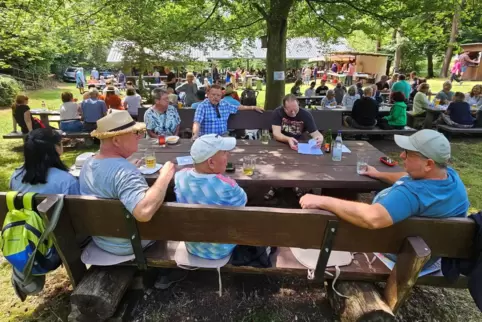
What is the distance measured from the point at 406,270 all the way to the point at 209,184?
1.30 metres

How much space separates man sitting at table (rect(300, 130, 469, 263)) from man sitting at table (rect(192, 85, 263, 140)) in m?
3.29

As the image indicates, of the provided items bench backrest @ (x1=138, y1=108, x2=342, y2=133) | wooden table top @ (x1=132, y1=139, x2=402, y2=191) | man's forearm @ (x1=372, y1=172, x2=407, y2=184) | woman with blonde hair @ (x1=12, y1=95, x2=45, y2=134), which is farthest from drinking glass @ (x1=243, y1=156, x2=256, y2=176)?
woman with blonde hair @ (x1=12, y1=95, x2=45, y2=134)

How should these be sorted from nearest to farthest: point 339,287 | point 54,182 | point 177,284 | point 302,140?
1. point 339,287
2. point 54,182
3. point 177,284
4. point 302,140

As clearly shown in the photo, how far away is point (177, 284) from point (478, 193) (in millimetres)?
4887

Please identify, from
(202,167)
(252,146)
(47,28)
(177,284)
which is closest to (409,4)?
(252,146)

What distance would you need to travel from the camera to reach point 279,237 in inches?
78.7

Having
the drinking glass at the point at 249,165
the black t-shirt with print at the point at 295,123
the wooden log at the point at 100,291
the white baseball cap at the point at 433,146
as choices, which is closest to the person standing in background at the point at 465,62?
the black t-shirt with print at the point at 295,123

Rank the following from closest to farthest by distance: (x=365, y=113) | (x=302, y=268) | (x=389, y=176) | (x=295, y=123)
→ (x=302, y=268)
(x=389, y=176)
(x=295, y=123)
(x=365, y=113)

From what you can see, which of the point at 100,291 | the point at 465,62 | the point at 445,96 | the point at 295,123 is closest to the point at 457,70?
the point at 465,62

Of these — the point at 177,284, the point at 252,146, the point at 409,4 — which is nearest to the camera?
the point at 177,284

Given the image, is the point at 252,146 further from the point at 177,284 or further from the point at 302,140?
the point at 177,284

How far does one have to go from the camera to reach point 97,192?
2186mm

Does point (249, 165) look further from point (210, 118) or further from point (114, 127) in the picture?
point (210, 118)

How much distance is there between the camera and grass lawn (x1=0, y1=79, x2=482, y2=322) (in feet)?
8.53
